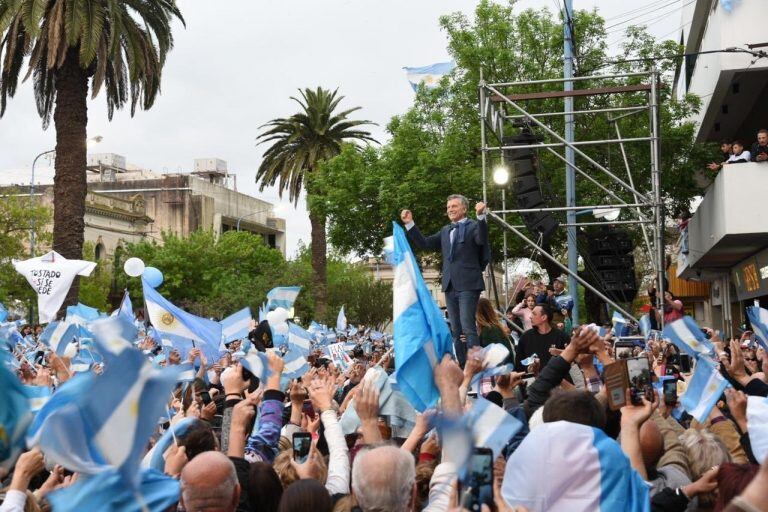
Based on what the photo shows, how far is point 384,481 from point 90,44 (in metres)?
18.1

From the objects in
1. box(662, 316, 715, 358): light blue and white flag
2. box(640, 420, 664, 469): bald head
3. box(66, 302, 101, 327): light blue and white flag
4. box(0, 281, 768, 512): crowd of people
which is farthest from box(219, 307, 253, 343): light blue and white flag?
box(640, 420, 664, 469): bald head

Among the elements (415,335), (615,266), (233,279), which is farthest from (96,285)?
(415,335)

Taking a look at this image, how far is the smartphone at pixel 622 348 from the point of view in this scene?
848cm

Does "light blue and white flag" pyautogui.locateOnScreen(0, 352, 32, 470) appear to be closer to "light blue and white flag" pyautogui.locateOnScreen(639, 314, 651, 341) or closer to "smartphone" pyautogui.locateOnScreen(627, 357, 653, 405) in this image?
"smartphone" pyautogui.locateOnScreen(627, 357, 653, 405)

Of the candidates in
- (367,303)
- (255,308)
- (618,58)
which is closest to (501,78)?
(618,58)

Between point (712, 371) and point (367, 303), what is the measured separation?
191 ft

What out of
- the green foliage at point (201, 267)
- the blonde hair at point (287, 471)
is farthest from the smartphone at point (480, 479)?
the green foliage at point (201, 267)

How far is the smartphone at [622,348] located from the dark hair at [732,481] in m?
5.22

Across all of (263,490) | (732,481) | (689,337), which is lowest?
(263,490)

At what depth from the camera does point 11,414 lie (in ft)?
8.71

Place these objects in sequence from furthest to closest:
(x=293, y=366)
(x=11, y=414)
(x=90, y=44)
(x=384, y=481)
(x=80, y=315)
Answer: (x=90, y=44) → (x=80, y=315) → (x=293, y=366) → (x=384, y=481) → (x=11, y=414)

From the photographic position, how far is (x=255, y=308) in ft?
160

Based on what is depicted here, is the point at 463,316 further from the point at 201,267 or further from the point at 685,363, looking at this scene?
the point at 201,267

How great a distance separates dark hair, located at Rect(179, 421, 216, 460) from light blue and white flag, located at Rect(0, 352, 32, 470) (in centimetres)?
146
